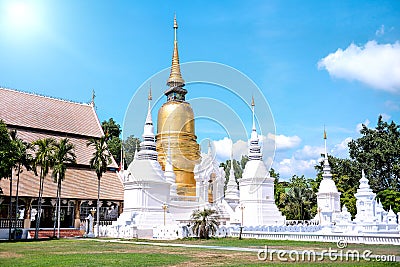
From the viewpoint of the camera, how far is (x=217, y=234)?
30.6m

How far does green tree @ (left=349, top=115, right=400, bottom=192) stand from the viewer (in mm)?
51250

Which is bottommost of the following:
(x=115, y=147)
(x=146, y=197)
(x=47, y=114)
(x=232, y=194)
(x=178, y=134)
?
(x=146, y=197)

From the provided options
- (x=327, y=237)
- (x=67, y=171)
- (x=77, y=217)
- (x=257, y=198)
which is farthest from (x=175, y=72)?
(x=327, y=237)

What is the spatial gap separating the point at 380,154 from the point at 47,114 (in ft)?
122

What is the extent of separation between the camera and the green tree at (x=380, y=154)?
51.2m

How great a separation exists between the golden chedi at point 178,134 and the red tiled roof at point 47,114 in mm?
8696

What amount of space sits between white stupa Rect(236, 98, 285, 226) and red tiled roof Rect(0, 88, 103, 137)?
17.4m

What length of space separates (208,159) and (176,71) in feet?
34.8

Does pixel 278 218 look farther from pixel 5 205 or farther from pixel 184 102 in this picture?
pixel 5 205

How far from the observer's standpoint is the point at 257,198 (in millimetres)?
39000

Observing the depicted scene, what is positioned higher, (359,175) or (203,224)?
(359,175)

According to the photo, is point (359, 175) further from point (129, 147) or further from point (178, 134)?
point (129, 147)

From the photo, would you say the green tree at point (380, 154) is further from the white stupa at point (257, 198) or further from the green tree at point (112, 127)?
the green tree at point (112, 127)

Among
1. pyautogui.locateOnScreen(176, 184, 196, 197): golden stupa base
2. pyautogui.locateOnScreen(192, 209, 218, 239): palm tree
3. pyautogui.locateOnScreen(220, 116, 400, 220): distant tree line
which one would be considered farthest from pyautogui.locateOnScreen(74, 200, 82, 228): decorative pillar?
pyautogui.locateOnScreen(220, 116, 400, 220): distant tree line
